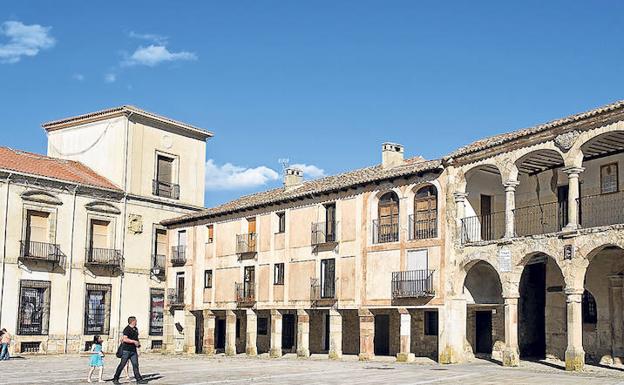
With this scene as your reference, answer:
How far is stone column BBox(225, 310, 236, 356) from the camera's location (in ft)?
129

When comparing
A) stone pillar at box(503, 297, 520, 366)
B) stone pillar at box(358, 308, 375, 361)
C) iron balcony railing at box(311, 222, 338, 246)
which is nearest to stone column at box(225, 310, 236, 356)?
iron balcony railing at box(311, 222, 338, 246)

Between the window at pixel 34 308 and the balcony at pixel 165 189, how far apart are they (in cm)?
841

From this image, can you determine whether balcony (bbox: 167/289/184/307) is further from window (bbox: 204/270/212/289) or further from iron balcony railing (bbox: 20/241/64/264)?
iron balcony railing (bbox: 20/241/64/264)

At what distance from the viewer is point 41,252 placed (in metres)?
39.2

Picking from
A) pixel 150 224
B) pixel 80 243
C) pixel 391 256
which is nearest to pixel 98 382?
pixel 391 256

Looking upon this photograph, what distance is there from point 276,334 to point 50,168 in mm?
14660

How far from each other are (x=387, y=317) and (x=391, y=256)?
5569mm

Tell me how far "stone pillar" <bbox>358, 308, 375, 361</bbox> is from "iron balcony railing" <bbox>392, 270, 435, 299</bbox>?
177 centimetres

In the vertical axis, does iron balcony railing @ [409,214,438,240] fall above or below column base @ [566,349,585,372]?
above

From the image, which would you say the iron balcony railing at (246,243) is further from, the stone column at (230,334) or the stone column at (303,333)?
the stone column at (303,333)

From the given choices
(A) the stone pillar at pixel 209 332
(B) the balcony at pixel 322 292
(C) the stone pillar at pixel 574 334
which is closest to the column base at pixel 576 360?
(C) the stone pillar at pixel 574 334

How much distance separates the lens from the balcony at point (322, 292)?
3488 centimetres

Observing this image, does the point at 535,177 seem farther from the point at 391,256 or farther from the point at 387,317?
the point at 387,317

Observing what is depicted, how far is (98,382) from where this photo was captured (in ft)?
69.9
